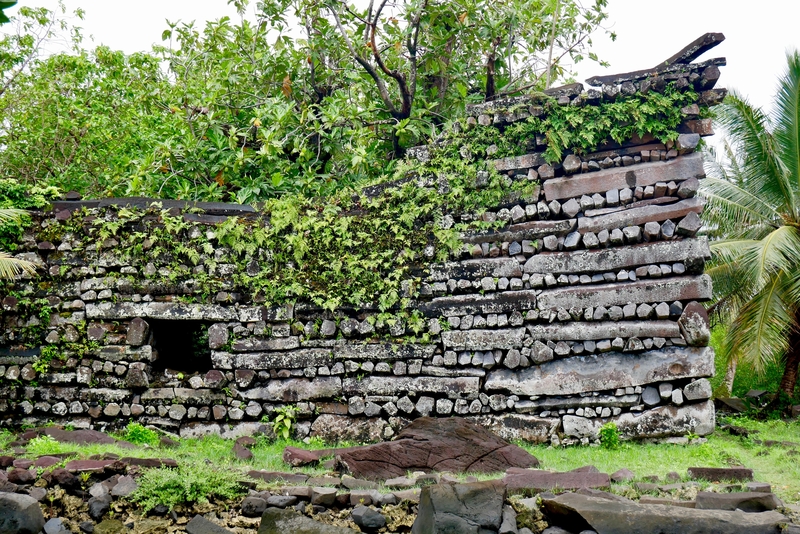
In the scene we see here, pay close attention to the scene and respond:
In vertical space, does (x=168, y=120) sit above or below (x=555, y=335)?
above

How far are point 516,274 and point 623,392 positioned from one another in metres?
1.91

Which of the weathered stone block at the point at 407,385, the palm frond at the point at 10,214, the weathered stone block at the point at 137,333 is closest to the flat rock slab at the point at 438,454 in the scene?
the weathered stone block at the point at 407,385

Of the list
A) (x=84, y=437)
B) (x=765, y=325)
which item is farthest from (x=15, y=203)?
(x=765, y=325)

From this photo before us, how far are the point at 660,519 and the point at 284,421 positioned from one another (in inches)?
193

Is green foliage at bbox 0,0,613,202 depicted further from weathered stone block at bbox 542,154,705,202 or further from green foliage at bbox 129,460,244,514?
green foliage at bbox 129,460,244,514

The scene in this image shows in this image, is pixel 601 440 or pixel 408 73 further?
pixel 408 73

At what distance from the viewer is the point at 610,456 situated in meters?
7.41

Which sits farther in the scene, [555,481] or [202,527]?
[555,481]

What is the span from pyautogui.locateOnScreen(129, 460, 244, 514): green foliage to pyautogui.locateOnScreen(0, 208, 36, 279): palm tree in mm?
4269

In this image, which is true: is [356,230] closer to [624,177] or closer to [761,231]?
[624,177]

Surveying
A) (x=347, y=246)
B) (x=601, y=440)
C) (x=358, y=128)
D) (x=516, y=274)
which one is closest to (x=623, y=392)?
(x=601, y=440)

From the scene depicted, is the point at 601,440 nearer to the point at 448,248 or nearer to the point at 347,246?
the point at 448,248

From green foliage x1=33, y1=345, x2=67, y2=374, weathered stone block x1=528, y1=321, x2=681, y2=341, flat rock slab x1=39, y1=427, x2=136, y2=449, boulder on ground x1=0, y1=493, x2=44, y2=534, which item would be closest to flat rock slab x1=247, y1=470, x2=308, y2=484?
boulder on ground x1=0, y1=493, x2=44, y2=534

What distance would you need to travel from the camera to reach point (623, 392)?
795 cm
